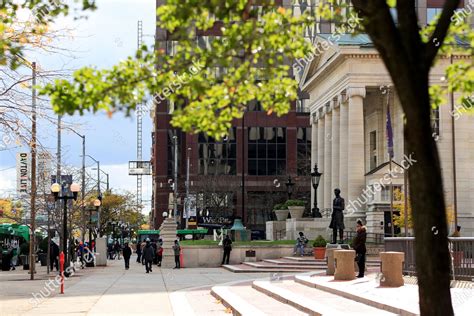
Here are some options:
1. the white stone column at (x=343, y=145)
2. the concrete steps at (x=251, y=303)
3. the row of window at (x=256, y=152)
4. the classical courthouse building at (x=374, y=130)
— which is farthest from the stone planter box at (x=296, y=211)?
the row of window at (x=256, y=152)

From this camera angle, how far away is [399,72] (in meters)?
7.45

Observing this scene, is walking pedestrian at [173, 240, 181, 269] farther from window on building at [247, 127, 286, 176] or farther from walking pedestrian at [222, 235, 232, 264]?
window on building at [247, 127, 286, 176]

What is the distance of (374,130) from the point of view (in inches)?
2904

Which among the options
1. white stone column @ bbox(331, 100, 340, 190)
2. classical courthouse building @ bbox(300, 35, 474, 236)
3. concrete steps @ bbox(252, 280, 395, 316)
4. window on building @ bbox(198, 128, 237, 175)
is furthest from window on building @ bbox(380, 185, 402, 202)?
window on building @ bbox(198, 128, 237, 175)

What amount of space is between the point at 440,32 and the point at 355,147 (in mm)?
56576

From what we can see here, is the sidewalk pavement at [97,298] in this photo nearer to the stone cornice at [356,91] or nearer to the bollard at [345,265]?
the bollard at [345,265]

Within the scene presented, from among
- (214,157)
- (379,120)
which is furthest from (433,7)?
(214,157)

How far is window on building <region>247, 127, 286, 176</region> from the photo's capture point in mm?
113438

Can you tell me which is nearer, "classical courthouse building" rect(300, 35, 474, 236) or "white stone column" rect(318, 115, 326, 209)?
"classical courthouse building" rect(300, 35, 474, 236)

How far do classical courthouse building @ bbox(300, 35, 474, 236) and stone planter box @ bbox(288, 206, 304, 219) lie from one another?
427 cm

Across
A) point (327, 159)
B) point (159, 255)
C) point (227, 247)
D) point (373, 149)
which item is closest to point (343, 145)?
point (327, 159)

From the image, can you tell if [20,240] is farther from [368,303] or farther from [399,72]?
[399,72]

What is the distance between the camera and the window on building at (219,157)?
370ft

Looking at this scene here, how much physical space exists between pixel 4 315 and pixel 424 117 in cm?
1456
